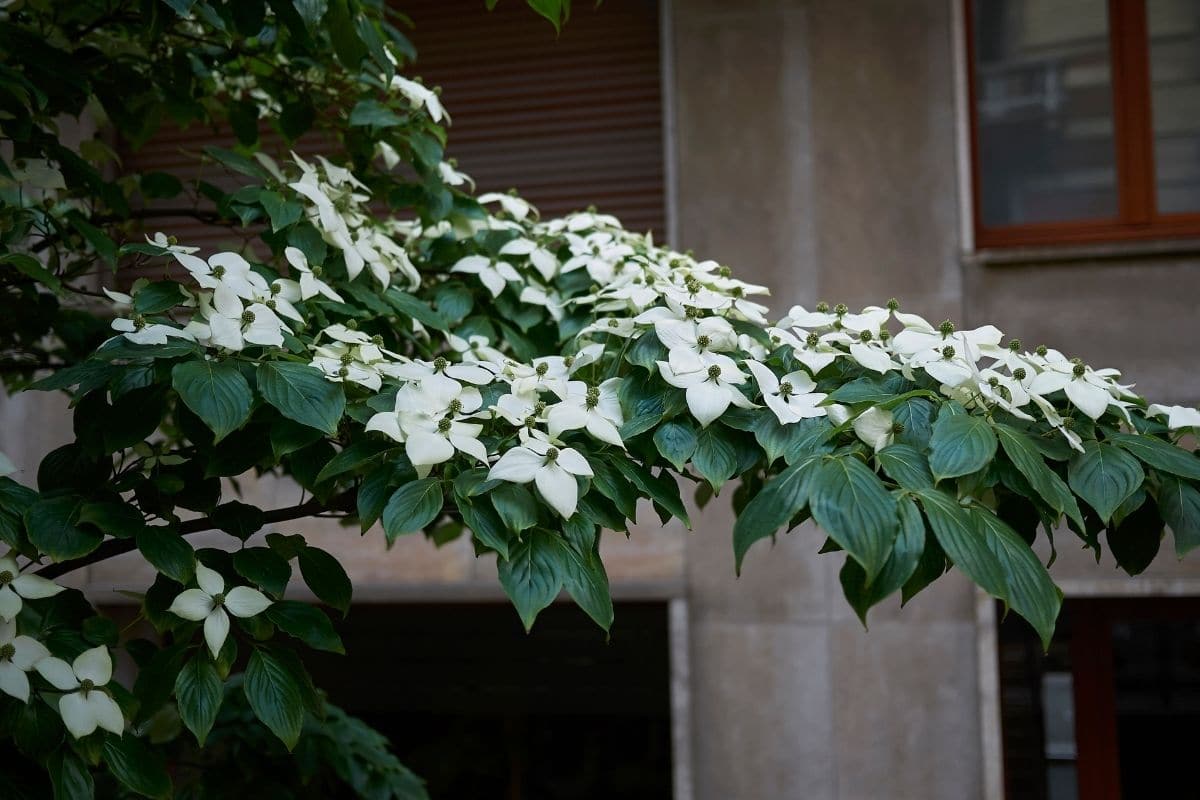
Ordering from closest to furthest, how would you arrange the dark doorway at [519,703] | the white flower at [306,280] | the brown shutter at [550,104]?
the white flower at [306,280] → the brown shutter at [550,104] → the dark doorway at [519,703]

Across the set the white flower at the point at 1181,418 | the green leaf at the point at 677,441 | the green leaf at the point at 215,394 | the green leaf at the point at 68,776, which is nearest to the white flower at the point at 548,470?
the green leaf at the point at 677,441

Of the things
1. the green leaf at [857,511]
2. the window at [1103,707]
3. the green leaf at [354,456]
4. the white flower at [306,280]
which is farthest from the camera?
the window at [1103,707]

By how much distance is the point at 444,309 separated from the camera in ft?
7.21

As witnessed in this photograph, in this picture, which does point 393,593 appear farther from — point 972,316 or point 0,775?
point 0,775

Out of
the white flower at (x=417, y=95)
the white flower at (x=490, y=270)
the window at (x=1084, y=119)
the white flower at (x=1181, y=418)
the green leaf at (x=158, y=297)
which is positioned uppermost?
the window at (x=1084, y=119)

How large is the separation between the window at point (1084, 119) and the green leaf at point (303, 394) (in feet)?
11.1

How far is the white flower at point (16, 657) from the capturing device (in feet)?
4.88

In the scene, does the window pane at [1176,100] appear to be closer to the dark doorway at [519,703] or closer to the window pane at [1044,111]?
the window pane at [1044,111]

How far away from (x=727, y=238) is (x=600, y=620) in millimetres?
3163

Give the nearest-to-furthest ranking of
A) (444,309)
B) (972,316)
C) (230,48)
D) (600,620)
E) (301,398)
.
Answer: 1. (600,620)
2. (301,398)
3. (444,309)
4. (230,48)
5. (972,316)

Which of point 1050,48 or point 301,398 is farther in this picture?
point 1050,48

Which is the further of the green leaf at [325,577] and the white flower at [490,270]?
the white flower at [490,270]

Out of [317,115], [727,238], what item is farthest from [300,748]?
[727,238]

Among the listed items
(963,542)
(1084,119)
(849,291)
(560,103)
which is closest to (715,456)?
(963,542)
